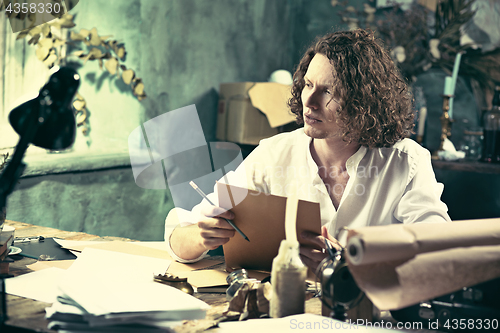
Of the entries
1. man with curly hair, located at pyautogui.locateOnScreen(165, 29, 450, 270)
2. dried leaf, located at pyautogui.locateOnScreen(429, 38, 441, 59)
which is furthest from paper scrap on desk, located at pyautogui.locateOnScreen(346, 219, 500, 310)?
dried leaf, located at pyautogui.locateOnScreen(429, 38, 441, 59)

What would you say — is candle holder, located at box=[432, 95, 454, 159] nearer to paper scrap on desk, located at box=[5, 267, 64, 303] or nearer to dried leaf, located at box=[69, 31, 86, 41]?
dried leaf, located at box=[69, 31, 86, 41]

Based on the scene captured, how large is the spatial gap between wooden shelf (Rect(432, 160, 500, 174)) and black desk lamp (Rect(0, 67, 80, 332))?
7.32 feet

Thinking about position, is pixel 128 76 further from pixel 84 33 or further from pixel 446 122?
pixel 446 122

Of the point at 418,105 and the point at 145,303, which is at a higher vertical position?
the point at 418,105

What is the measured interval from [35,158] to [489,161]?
243 centimetres

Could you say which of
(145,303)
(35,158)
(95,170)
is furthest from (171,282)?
(95,170)

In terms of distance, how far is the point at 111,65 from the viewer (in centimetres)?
250

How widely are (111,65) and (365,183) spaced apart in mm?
1727

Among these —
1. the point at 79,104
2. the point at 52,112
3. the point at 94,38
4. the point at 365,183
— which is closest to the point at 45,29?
the point at 94,38

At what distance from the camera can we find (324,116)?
134 centimetres

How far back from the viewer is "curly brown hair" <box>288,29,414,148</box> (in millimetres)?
1335

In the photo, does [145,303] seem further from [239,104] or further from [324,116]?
[239,104]

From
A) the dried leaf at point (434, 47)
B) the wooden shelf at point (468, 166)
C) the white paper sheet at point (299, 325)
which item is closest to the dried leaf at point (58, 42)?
the white paper sheet at point (299, 325)

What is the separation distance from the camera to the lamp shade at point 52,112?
0.81m
